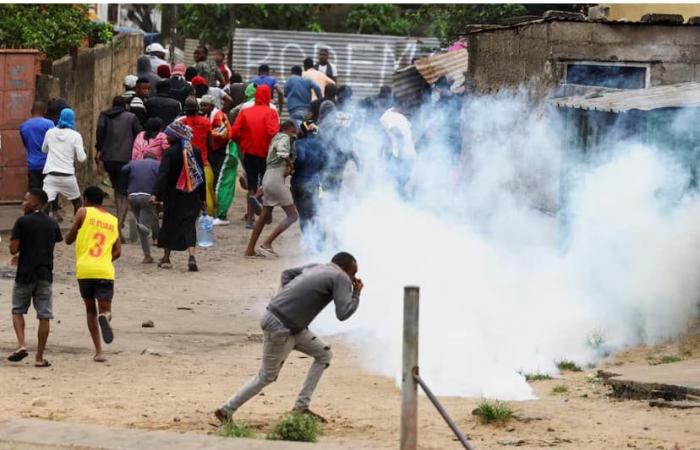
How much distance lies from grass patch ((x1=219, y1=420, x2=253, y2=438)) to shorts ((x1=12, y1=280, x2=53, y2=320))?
2746 mm

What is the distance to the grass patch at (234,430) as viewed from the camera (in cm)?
905

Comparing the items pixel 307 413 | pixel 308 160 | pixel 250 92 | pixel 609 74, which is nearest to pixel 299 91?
pixel 250 92

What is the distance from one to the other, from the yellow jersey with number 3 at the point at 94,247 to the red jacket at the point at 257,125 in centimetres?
681

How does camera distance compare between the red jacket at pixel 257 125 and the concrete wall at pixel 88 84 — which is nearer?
the red jacket at pixel 257 125

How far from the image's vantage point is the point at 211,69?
77.8ft

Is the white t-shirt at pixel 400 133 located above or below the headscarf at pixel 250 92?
below

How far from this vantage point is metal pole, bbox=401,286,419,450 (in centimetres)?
783

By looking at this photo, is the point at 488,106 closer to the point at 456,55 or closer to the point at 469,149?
the point at 469,149

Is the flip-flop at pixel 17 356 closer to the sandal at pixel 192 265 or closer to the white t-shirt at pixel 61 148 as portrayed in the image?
the sandal at pixel 192 265

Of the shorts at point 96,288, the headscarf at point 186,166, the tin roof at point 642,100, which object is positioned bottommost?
the shorts at point 96,288

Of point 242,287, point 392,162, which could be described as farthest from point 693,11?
point 242,287

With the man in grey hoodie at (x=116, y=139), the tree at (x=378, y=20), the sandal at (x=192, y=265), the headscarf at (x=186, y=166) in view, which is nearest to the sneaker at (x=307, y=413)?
the headscarf at (x=186, y=166)

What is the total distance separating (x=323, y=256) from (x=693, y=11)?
27.0ft

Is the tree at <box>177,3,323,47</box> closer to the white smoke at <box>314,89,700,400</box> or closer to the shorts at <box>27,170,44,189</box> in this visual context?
the shorts at <box>27,170,44,189</box>
